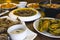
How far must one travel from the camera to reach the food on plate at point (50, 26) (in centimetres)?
89

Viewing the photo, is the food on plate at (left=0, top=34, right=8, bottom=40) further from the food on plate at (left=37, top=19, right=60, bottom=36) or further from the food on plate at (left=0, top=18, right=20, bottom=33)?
the food on plate at (left=37, top=19, right=60, bottom=36)

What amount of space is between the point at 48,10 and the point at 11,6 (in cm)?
47

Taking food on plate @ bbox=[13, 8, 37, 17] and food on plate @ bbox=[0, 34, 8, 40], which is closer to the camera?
food on plate @ bbox=[0, 34, 8, 40]

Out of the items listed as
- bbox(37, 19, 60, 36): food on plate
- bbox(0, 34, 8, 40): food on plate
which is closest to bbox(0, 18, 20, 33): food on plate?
bbox(0, 34, 8, 40): food on plate

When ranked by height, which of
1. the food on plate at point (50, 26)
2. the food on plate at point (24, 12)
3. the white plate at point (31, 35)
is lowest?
the white plate at point (31, 35)

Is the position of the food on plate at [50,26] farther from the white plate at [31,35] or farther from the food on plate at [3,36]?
the food on plate at [3,36]

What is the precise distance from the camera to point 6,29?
2.96 ft

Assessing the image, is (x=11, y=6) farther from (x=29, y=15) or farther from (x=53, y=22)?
(x=53, y=22)

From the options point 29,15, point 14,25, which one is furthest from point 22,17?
point 14,25

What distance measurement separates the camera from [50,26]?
94 centimetres

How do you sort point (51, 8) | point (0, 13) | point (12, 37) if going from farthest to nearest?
point (0, 13) → point (51, 8) → point (12, 37)

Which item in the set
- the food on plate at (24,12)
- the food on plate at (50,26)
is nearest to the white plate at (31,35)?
the food on plate at (50,26)

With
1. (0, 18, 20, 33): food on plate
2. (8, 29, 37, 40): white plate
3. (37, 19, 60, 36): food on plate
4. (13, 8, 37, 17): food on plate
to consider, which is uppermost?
(13, 8, 37, 17): food on plate

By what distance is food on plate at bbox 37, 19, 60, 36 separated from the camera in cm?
89
